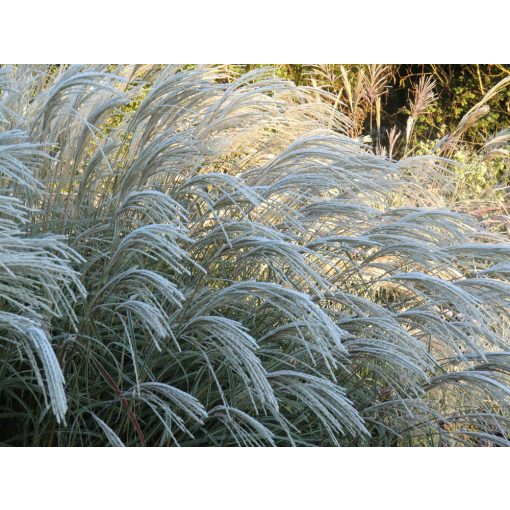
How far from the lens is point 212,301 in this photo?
199 centimetres

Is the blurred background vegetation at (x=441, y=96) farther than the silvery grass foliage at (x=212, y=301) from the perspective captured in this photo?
Yes

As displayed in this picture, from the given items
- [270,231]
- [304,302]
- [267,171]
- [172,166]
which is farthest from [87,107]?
[304,302]

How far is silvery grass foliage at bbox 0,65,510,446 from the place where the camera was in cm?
193

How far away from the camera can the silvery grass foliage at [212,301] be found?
193cm

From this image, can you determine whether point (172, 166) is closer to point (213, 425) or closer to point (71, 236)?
point (71, 236)

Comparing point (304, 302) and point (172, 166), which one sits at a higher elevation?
point (172, 166)

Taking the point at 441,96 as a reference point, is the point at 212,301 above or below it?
below

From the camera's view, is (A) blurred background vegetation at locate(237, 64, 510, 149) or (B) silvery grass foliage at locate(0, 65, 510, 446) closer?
(B) silvery grass foliage at locate(0, 65, 510, 446)

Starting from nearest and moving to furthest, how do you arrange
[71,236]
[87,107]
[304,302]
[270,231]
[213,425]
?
[304,302]
[270,231]
[213,425]
[71,236]
[87,107]

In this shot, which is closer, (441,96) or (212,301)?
(212,301)

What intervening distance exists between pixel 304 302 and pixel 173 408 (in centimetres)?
49

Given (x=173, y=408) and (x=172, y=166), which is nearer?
(x=173, y=408)
